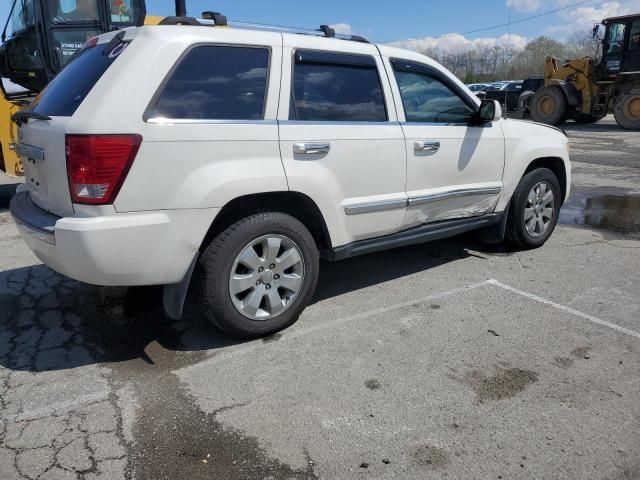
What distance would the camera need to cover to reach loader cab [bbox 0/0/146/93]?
7.31 metres

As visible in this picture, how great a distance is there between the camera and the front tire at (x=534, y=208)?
510 cm

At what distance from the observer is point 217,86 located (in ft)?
10.5

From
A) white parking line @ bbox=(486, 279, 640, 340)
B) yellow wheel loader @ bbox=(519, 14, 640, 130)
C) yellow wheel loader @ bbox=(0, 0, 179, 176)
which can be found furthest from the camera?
yellow wheel loader @ bbox=(519, 14, 640, 130)

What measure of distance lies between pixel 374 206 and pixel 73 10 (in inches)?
237

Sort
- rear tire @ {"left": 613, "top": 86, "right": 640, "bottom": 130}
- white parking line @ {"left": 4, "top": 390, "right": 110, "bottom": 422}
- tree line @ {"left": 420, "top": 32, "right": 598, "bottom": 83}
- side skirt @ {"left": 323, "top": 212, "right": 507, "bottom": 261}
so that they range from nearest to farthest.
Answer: white parking line @ {"left": 4, "top": 390, "right": 110, "bottom": 422}
side skirt @ {"left": 323, "top": 212, "right": 507, "bottom": 261}
rear tire @ {"left": 613, "top": 86, "right": 640, "bottom": 130}
tree line @ {"left": 420, "top": 32, "right": 598, "bottom": 83}

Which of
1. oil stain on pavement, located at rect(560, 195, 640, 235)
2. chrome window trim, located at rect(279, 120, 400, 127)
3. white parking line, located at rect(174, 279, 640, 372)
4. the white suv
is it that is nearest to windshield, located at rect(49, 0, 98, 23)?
the white suv

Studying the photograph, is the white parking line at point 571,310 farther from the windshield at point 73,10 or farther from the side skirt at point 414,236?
the windshield at point 73,10

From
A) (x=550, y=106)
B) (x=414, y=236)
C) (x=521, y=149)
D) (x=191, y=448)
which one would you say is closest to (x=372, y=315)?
(x=414, y=236)

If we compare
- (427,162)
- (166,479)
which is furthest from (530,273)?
(166,479)

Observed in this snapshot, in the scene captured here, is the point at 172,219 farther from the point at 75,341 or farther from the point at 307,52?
the point at 307,52

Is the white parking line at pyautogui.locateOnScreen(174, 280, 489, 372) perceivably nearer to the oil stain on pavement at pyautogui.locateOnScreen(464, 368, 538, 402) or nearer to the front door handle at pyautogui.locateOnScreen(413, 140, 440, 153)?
the oil stain on pavement at pyautogui.locateOnScreen(464, 368, 538, 402)

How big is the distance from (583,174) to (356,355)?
357 inches

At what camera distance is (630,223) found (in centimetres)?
669

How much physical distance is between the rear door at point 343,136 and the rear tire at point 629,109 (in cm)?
1805
